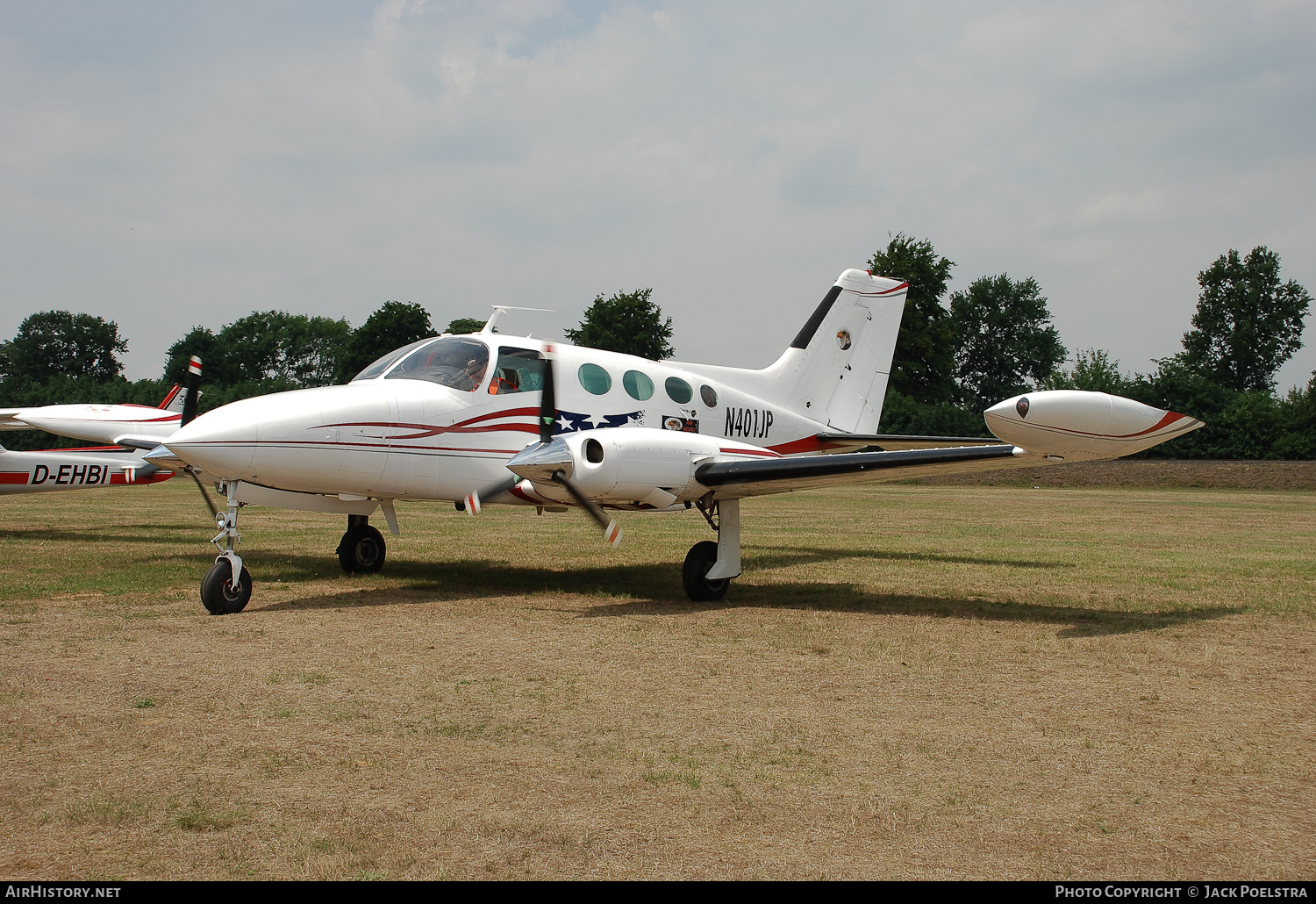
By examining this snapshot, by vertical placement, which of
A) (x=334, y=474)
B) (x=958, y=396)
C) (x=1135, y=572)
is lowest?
(x=1135, y=572)

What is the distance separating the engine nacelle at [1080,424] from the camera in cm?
746

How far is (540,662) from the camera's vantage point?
6.73 meters

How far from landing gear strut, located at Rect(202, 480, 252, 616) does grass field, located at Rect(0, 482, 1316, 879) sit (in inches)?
7.6

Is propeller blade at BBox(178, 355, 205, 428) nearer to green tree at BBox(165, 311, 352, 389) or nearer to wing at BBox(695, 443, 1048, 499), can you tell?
wing at BBox(695, 443, 1048, 499)

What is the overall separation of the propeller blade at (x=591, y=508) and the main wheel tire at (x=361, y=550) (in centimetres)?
414

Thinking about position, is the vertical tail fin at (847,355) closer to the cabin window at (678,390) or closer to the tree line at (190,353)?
the cabin window at (678,390)

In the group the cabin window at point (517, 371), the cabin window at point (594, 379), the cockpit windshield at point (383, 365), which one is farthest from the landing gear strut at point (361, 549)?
the cabin window at point (594, 379)

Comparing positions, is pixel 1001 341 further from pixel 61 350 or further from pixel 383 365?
pixel 61 350

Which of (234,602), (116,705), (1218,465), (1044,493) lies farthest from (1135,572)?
(1218,465)

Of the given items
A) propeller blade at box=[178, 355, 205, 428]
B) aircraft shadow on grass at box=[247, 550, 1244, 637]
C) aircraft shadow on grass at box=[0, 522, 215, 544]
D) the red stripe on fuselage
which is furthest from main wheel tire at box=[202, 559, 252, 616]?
aircraft shadow on grass at box=[0, 522, 215, 544]

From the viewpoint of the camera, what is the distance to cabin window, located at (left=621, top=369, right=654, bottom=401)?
37.5 feet
